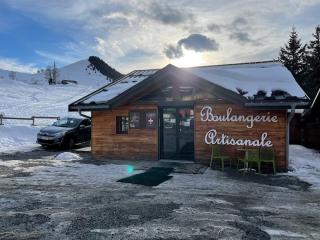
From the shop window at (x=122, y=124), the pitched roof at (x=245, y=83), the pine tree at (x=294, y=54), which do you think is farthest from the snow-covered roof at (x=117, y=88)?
the pine tree at (x=294, y=54)

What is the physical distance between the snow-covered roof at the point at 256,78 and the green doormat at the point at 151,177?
4075mm

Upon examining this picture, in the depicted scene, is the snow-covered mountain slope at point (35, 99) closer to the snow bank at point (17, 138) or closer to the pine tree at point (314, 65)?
the snow bank at point (17, 138)

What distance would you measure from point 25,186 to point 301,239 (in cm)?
731

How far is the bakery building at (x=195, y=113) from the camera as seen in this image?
13.1 m

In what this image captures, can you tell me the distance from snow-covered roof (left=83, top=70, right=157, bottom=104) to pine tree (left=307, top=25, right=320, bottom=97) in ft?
54.9

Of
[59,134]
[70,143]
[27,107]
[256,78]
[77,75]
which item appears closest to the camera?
[256,78]

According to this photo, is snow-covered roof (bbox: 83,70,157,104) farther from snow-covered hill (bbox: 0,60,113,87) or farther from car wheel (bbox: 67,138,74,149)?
snow-covered hill (bbox: 0,60,113,87)

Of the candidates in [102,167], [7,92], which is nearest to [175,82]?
[102,167]

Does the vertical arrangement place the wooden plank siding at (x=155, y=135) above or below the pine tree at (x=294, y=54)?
below

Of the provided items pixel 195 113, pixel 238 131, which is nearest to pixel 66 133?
pixel 195 113

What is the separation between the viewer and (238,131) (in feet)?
45.2

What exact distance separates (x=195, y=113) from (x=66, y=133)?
8115mm

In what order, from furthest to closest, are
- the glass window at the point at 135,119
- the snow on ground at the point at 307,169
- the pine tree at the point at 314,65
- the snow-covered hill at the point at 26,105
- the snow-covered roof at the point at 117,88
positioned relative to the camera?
the pine tree at the point at 314,65, the snow-covered hill at the point at 26,105, the snow-covered roof at the point at 117,88, the glass window at the point at 135,119, the snow on ground at the point at 307,169

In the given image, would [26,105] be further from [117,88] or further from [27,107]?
[117,88]
